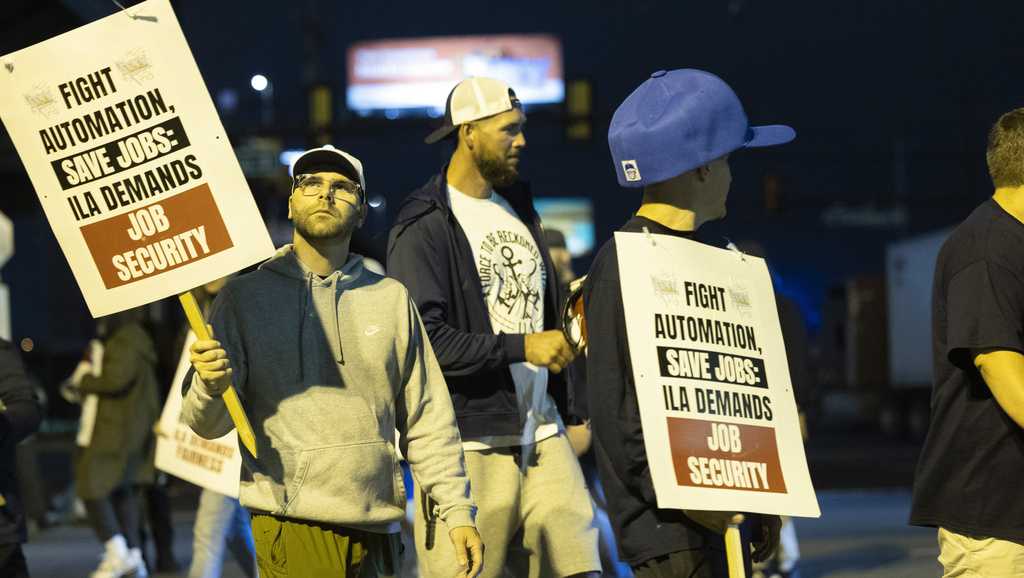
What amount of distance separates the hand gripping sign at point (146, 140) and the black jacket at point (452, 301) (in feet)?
3.64

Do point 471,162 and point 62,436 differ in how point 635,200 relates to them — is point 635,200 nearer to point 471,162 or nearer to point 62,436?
point 62,436

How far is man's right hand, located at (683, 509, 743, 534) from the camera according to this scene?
3732 mm

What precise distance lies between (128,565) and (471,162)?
5.64 metres

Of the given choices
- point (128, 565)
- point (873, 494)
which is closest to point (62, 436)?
point (873, 494)

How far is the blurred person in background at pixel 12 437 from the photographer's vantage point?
17.9ft

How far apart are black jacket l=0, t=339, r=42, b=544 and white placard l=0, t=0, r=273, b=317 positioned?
4.72 ft

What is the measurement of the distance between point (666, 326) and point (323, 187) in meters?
1.27

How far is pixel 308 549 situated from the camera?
439cm

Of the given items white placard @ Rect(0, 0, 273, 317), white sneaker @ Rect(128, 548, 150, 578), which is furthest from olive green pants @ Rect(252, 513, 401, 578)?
white sneaker @ Rect(128, 548, 150, 578)

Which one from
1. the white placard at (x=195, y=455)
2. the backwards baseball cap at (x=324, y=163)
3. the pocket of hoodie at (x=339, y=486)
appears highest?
the backwards baseball cap at (x=324, y=163)

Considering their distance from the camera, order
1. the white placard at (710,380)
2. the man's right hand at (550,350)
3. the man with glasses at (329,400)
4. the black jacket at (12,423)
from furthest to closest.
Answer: the black jacket at (12,423) → the man's right hand at (550,350) → the man with glasses at (329,400) → the white placard at (710,380)

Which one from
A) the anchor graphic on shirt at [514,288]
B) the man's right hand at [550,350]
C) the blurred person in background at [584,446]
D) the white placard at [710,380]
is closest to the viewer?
the white placard at [710,380]

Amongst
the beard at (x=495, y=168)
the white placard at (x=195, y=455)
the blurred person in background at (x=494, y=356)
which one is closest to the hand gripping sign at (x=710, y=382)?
the blurred person in background at (x=494, y=356)

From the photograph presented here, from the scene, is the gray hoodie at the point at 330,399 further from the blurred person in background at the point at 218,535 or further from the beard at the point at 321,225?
the blurred person in background at the point at 218,535
